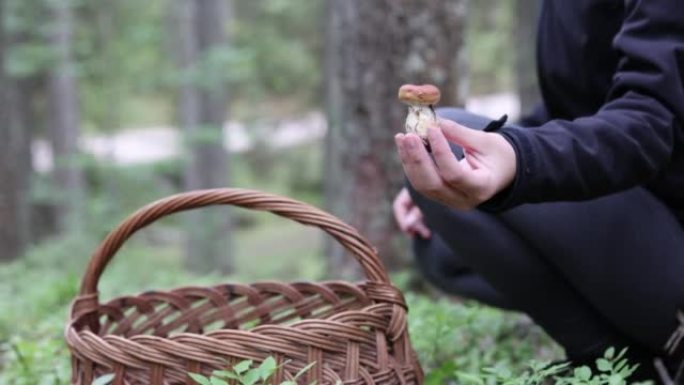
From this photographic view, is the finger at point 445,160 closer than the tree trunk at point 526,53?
Yes

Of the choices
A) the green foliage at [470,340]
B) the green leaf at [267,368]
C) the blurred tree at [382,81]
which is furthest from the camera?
the blurred tree at [382,81]

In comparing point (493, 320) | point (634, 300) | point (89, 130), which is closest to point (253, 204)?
point (634, 300)

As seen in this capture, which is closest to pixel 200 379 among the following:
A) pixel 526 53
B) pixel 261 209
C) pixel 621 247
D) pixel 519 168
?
pixel 261 209

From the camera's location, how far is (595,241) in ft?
6.12

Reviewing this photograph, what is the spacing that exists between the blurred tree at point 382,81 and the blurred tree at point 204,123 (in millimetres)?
6979

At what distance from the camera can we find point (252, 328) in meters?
1.73

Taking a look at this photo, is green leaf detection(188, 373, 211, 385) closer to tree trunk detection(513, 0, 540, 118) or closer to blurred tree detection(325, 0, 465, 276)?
blurred tree detection(325, 0, 465, 276)

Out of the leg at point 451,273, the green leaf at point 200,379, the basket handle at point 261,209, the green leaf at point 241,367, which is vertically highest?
the basket handle at point 261,209

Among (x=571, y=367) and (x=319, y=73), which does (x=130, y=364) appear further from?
(x=319, y=73)

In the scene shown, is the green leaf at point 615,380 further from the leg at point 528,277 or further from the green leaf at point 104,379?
the green leaf at point 104,379

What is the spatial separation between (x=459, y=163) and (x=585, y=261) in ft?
1.98

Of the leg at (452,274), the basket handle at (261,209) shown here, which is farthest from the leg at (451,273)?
the basket handle at (261,209)

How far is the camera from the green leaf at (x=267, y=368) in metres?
1.48

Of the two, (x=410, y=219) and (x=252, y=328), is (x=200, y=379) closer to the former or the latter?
(x=252, y=328)
